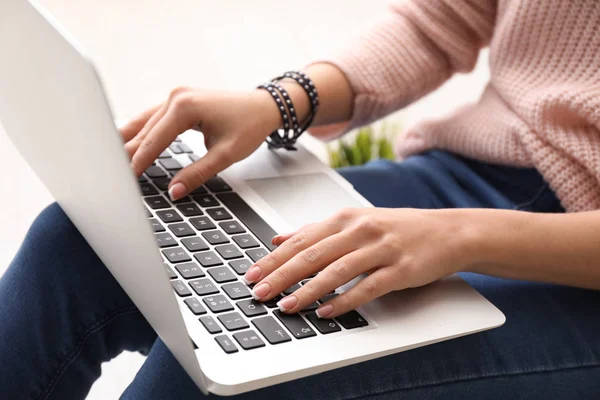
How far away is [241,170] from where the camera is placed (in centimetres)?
79

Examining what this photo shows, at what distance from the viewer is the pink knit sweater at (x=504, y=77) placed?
30.9 inches

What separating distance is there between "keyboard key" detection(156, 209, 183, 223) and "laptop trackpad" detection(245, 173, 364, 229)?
3.9 inches

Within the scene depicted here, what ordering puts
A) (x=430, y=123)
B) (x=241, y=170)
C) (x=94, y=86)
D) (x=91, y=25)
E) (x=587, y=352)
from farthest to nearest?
1. (x=91, y=25)
2. (x=430, y=123)
3. (x=241, y=170)
4. (x=587, y=352)
5. (x=94, y=86)

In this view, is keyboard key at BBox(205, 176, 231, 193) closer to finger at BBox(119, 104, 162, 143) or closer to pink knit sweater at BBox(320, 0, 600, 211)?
finger at BBox(119, 104, 162, 143)

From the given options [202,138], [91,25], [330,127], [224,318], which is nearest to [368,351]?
[224,318]

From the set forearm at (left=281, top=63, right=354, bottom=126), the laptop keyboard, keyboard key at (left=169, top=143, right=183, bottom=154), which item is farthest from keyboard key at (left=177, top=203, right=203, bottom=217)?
forearm at (left=281, top=63, right=354, bottom=126)

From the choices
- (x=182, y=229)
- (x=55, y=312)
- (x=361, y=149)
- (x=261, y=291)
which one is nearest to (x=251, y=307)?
(x=261, y=291)

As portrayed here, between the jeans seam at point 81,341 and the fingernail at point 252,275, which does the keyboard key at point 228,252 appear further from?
the jeans seam at point 81,341

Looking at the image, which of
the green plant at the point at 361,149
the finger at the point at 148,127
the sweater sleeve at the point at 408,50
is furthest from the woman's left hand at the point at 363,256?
the green plant at the point at 361,149

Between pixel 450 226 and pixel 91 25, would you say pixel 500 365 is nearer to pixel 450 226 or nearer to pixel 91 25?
pixel 450 226

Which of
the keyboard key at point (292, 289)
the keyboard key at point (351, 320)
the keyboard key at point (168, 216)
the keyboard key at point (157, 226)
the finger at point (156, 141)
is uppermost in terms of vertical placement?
the finger at point (156, 141)

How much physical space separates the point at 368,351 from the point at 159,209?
252mm

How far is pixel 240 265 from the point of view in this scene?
2.02 ft

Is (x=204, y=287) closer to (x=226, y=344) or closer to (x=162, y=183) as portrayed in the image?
(x=226, y=344)
